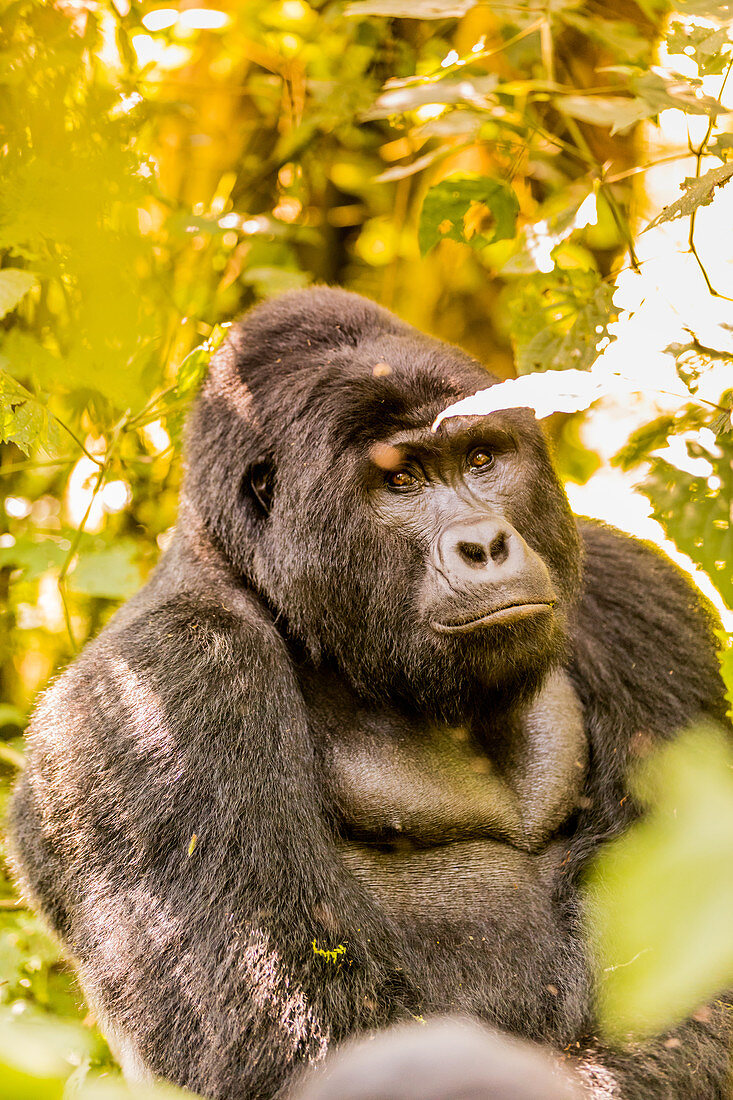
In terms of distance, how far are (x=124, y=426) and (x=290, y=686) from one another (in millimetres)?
1562

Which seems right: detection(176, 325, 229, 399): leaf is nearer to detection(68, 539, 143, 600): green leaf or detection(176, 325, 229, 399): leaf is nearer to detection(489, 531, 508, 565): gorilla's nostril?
detection(68, 539, 143, 600): green leaf

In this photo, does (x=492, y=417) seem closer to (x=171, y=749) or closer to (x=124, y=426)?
(x=171, y=749)

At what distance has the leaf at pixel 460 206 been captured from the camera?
3.50m

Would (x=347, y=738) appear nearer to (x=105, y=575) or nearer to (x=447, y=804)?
(x=447, y=804)

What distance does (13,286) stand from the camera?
2943 millimetres

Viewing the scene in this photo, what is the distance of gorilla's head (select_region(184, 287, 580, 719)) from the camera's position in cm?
257

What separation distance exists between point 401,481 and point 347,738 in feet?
2.33

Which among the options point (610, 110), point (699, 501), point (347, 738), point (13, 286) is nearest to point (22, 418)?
point (13, 286)

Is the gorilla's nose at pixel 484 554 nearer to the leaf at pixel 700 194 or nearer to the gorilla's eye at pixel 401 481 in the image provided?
the gorilla's eye at pixel 401 481

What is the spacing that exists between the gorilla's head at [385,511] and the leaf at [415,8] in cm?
109

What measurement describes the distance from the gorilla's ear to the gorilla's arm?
405 mm

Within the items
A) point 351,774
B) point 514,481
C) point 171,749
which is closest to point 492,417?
point 514,481

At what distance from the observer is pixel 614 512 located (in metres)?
5.20

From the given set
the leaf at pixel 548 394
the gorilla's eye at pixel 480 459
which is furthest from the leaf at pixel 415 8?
the leaf at pixel 548 394
